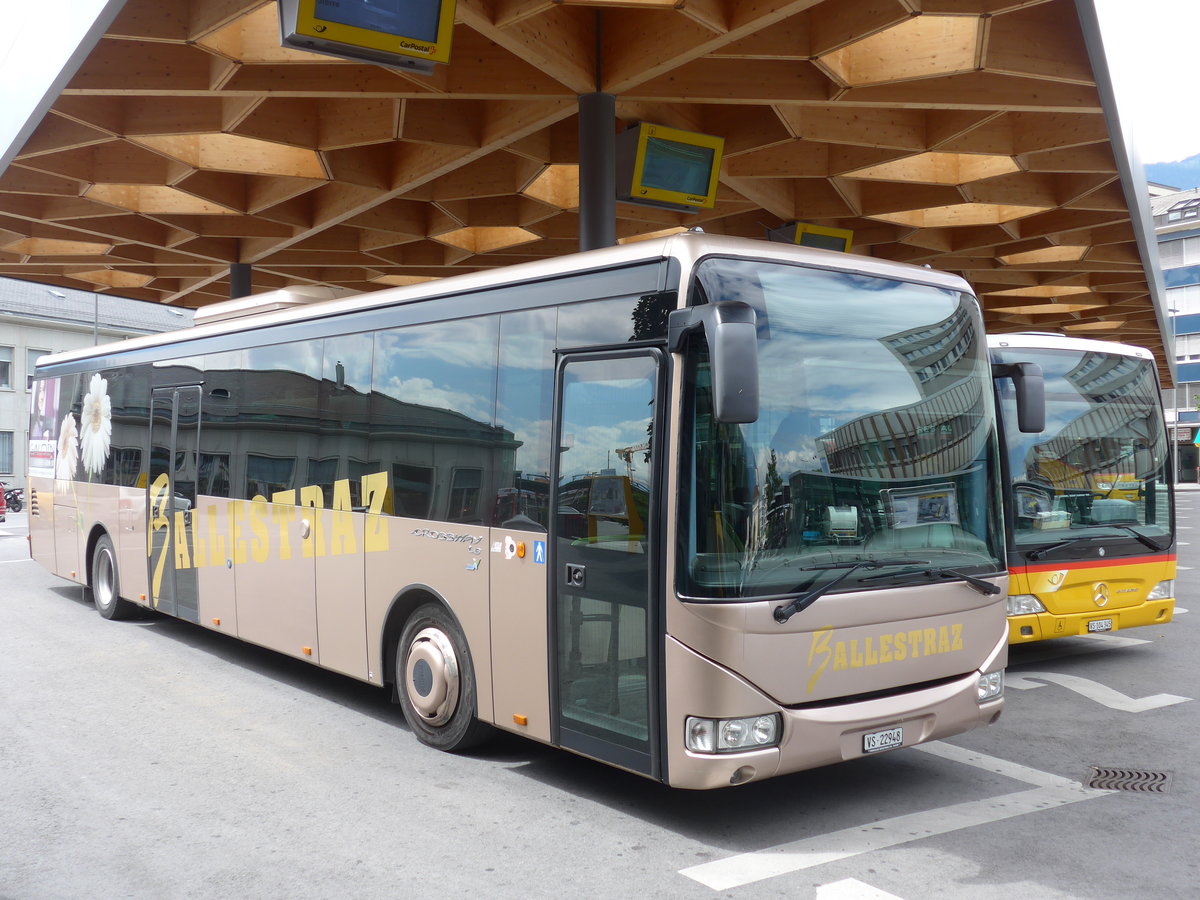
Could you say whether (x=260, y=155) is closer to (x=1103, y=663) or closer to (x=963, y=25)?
(x=963, y=25)

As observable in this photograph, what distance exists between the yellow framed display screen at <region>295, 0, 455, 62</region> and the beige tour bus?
1606 millimetres

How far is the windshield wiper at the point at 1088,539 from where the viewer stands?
9.66m

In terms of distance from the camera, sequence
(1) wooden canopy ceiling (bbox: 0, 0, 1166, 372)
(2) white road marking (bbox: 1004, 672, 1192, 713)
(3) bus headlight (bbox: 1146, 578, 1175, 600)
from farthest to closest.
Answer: (3) bus headlight (bbox: 1146, 578, 1175, 600)
(1) wooden canopy ceiling (bbox: 0, 0, 1166, 372)
(2) white road marking (bbox: 1004, 672, 1192, 713)

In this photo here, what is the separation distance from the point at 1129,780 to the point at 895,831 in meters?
1.87

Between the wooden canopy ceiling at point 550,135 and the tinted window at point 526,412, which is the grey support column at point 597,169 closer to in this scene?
the wooden canopy ceiling at point 550,135

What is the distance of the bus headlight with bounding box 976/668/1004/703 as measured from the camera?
6246 mm

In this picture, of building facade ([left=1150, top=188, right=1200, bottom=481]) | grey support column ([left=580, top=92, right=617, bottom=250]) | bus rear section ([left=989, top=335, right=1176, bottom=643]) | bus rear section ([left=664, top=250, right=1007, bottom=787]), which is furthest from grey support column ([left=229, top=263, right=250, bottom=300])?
building facade ([left=1150, top=188, right=1200, bottom=481])

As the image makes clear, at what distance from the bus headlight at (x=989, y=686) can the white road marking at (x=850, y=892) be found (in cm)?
173

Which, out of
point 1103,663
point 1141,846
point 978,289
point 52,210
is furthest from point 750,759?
point 978,289

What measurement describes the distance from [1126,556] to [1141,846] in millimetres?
5283

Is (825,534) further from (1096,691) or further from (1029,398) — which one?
(1096,691)

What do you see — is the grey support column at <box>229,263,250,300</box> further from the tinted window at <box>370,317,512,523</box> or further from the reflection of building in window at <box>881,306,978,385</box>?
the reflection of building in window at <box>881,306,978,385</box>

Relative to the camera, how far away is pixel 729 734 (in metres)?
5.26

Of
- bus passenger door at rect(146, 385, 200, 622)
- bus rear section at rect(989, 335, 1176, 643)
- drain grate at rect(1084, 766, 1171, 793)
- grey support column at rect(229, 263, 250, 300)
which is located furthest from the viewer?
grey support column at rect(229, 263, 250, 300)
